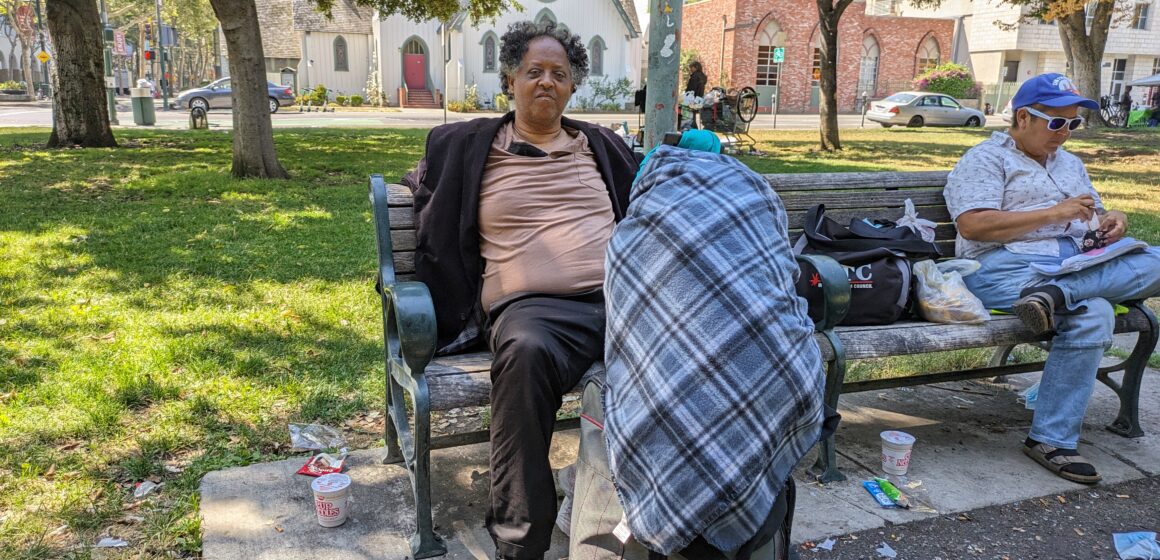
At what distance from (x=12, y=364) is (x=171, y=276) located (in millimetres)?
1577

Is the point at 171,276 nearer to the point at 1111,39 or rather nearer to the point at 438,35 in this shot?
the point at 438,35

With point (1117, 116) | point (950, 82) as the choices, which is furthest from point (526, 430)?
point (950, 82)

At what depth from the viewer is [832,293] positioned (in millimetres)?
2881

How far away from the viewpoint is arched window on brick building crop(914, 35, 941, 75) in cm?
4466

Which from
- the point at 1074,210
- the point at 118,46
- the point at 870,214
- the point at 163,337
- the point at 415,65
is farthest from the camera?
the point at 415,65

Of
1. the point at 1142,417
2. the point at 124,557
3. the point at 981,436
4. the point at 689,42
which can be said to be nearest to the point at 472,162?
the point at 124,557

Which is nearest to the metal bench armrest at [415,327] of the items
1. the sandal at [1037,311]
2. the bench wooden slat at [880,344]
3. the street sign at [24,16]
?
the bench wooden slat at [880,344]

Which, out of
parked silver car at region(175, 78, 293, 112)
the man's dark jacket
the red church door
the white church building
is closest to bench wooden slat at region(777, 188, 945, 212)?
the man's dark jacket

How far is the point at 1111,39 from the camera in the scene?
44.3m

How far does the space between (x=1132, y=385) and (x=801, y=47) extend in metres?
40.4

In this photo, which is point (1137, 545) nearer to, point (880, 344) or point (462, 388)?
point (880, 344)

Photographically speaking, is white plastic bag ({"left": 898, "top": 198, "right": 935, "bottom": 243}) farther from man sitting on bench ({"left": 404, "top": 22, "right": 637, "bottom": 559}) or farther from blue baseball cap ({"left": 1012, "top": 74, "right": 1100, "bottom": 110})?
man sitting on bench ({"left": 404, "top": 22, "right": 637, "bottom": 559})

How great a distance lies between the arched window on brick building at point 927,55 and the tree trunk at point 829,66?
3204 centimetres

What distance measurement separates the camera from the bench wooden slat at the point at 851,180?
3.66 metres
